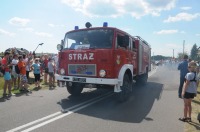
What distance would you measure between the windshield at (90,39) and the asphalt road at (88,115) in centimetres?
211

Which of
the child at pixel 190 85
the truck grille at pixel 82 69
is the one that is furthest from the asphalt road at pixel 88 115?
the truck grille at pixel 82 69

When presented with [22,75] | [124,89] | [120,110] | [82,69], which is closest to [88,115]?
[120,110]

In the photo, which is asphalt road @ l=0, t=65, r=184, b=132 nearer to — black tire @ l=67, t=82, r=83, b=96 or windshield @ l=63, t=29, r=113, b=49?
black tire @ l=67, t=82, r=83, b=96

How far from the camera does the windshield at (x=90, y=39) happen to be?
9.26 metres

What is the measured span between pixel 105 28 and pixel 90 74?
1774 millimetres

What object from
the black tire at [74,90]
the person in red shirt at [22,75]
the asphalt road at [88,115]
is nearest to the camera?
the asphalt road at [88,115]

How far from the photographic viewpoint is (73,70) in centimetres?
959

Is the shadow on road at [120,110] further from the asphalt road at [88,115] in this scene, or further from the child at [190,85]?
the child at [190,85]

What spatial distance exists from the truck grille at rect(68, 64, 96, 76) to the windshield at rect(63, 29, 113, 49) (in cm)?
69

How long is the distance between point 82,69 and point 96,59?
68cm

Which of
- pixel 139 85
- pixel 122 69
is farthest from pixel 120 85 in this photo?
pixel 139 85

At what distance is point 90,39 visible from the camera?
377 inches

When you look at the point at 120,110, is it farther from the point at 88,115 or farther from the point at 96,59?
the point at 96,59

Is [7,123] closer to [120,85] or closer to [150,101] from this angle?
[120,85]
